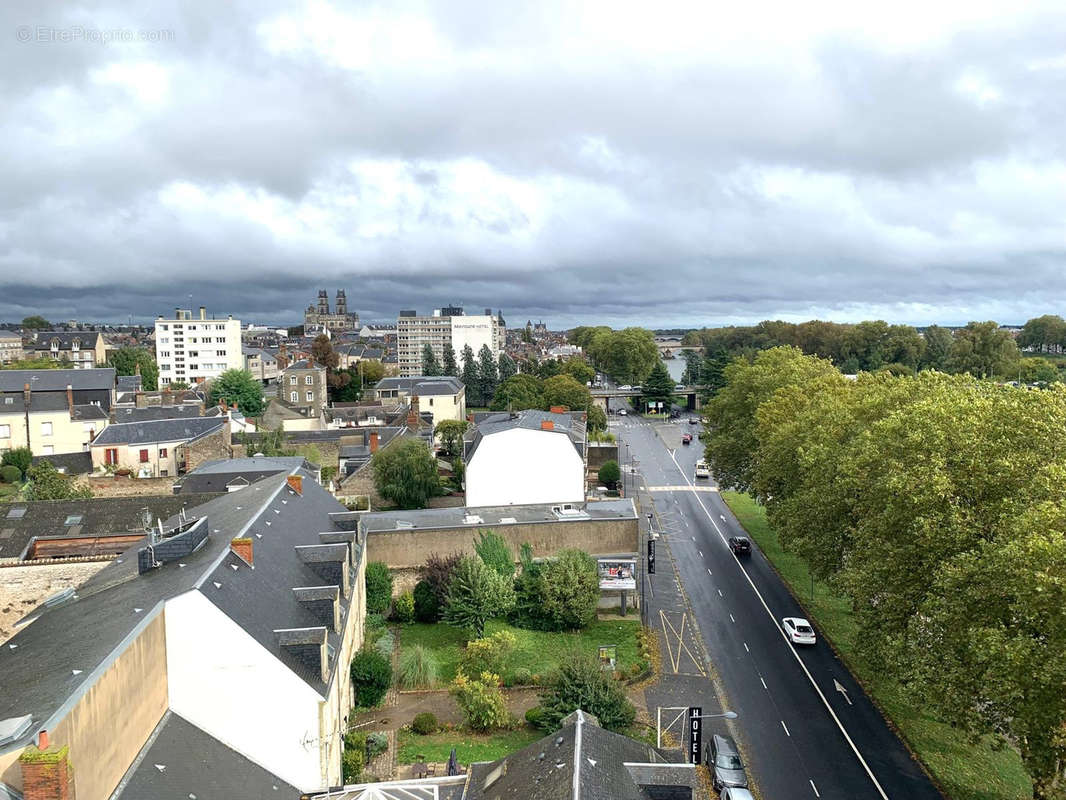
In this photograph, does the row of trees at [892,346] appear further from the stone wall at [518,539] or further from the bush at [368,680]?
the bush at [368,680]

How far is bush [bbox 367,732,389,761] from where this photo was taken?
24.0m

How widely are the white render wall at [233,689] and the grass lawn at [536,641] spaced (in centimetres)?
1175

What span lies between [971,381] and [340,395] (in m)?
86.8

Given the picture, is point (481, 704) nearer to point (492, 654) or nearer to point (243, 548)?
point (492, 654)

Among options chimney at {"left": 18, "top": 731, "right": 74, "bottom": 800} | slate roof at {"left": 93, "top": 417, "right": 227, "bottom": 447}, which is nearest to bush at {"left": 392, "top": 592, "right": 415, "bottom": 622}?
chimney at {"left": 18, "top": 731, "right": 74, "bottom": 800}

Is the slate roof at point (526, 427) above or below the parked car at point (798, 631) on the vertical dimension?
above

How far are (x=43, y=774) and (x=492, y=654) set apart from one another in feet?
58.4

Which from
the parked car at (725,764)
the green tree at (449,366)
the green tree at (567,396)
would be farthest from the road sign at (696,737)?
the green tree at (449,366)

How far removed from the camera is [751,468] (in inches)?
1918

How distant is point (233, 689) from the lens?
17906 millimetres

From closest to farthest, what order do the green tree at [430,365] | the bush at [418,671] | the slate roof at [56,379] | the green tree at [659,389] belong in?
the bush at [418,671] → the slate roof at [56,379] → the green tree at [659,389] → the green tree at [430,365]

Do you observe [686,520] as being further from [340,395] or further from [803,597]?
[340,395]

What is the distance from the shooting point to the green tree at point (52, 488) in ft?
139

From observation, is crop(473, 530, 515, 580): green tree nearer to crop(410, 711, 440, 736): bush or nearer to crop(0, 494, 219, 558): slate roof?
crop(410, 711, 440, 736): bush
